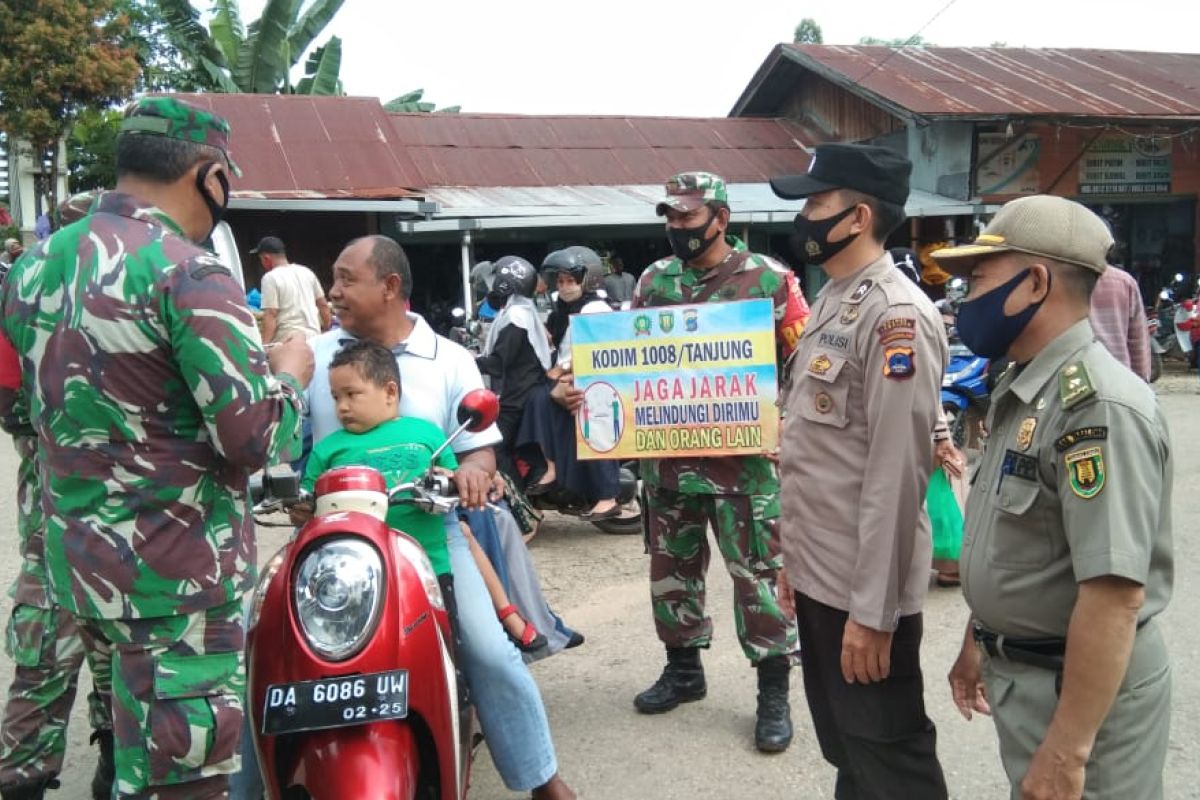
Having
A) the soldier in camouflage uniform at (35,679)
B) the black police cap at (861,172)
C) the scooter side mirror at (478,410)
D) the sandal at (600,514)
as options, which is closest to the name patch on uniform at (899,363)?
the black police cap at (861,172)

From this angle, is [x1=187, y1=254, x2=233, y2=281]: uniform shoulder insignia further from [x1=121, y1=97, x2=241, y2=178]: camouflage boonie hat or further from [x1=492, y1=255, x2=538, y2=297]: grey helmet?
[x1=492, y1=255, x2=538, y2=297]: grey helmet

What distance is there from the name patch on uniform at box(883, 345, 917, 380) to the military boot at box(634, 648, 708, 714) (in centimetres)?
206

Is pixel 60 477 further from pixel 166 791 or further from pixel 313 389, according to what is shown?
pixel 313 389

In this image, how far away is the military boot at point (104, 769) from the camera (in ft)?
11.3

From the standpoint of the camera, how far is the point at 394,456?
295 cm

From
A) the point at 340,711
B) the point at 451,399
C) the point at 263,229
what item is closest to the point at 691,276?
the point at 451,399

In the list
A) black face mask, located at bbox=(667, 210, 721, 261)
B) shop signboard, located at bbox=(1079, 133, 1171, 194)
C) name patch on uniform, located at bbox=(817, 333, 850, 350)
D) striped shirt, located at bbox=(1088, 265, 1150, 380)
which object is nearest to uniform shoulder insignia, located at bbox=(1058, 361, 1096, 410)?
name patch on uniform, located at bbox=(817, 333, 850, 350)

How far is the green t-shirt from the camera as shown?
9.64 feet

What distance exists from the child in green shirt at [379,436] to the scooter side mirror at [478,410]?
0.45 feet

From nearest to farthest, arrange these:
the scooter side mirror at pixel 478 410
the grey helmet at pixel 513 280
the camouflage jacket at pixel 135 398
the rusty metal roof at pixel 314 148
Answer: the camouflage jacket at pixel 135 398 → the scooter side mirror at pixel 478 410 → the grey helmet at pixel 513 280 → the rusty metal roof at pixel 314 148

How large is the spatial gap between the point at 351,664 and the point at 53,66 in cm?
2231

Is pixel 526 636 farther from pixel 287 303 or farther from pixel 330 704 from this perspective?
pixel 287 303

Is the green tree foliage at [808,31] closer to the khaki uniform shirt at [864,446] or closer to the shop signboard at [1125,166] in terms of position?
the shop signboard at [1125,166]

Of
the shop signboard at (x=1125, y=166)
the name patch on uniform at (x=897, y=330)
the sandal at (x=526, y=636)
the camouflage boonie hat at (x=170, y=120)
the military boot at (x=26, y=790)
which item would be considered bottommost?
the military boot at (x=26, y=790)
